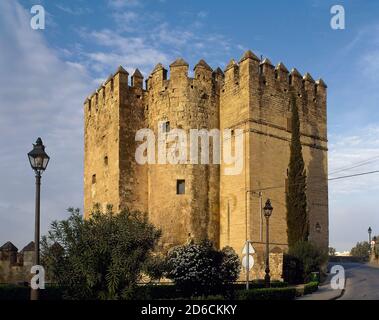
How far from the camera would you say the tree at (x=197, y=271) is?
19.3m

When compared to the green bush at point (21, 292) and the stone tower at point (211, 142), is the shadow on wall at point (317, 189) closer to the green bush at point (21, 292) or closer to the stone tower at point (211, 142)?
the stone tower at point (211, 142)

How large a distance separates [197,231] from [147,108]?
28.0 ft

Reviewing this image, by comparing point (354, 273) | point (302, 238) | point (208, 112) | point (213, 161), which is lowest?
point (354, 273)

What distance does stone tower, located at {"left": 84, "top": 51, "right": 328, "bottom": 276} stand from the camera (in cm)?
2891

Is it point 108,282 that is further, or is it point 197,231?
point 197,231

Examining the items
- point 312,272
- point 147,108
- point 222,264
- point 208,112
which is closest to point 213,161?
point 208,112

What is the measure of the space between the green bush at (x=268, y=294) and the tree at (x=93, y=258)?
6.01 m

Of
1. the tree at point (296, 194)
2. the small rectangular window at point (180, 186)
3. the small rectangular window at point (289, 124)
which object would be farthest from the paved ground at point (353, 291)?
the small rectangular window at point (180, 186)

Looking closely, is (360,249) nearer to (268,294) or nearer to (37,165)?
(268,294)

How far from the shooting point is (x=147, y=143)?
32.5 m

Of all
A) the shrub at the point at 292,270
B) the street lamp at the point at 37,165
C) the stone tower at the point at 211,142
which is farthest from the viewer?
the stone tower at the point at 211,142

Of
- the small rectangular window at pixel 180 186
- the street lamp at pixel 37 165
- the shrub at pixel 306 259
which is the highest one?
the small rectangular window at pixel 180 186
